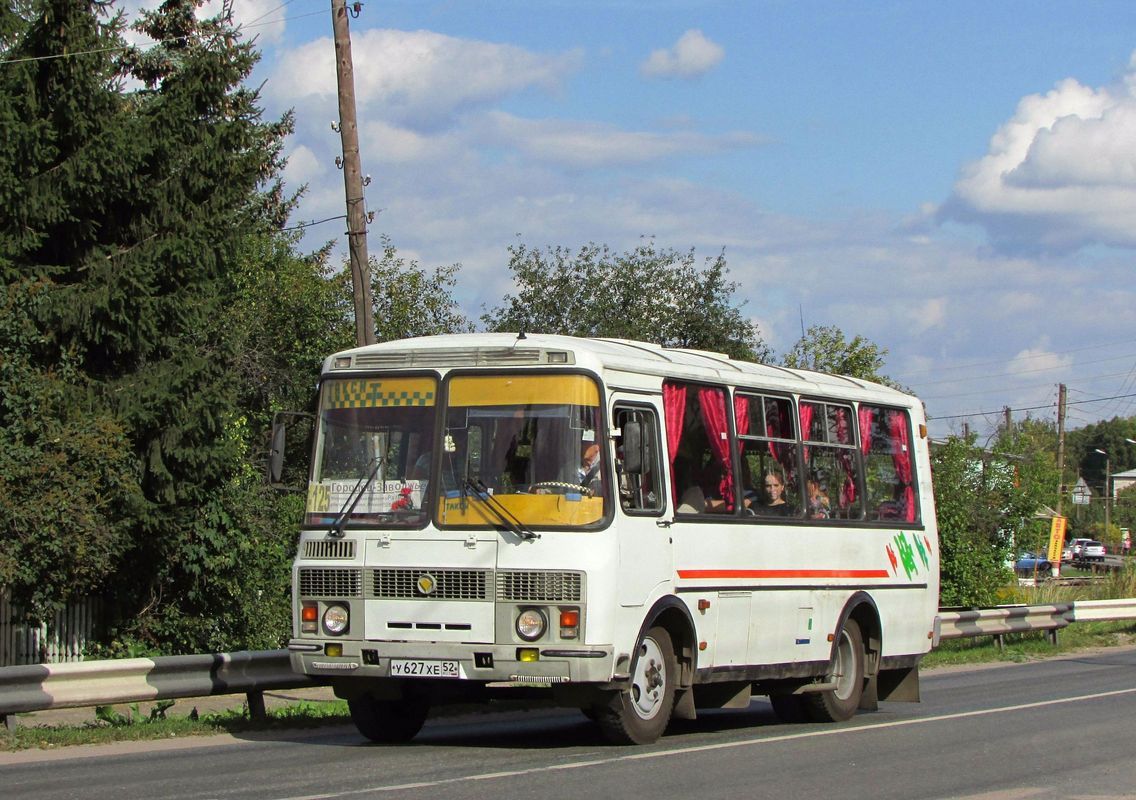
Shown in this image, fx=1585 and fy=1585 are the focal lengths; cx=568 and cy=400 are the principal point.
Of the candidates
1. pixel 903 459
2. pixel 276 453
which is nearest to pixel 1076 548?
pixel 903 459

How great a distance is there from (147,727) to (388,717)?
2124 mm

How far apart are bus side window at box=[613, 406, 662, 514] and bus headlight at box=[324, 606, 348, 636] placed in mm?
2211

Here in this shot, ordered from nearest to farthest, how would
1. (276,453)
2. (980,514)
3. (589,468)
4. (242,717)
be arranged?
(589,468) < (276,453) < (242,717) < (980,514)

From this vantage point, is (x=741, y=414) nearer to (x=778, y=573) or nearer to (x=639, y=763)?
(x=778, y=573)

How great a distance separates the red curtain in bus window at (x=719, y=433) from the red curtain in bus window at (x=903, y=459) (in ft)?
12.1

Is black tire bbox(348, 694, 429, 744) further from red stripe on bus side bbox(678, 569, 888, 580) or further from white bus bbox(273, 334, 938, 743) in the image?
red stripe on bus side bbox(678, 569, 888, 580)

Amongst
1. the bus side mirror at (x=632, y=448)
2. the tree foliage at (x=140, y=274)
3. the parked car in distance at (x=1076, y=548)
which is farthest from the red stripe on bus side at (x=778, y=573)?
the parked car in distance at (x=1076, y=548)

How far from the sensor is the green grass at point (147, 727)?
12.1 metres

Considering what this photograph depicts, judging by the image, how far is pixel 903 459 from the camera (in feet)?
54.3

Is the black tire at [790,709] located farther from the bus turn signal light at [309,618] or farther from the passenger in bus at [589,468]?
the bus turn signal light at [309,618]

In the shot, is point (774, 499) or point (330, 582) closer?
point (330, 582)

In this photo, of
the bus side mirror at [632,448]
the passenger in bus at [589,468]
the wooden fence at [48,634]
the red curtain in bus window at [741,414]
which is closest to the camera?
the passenger in bus at [589,468]

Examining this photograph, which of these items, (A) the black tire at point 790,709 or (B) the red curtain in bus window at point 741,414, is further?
(A) the black tire at point 790,709

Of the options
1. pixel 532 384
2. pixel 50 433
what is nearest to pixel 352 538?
pixel 532 384
